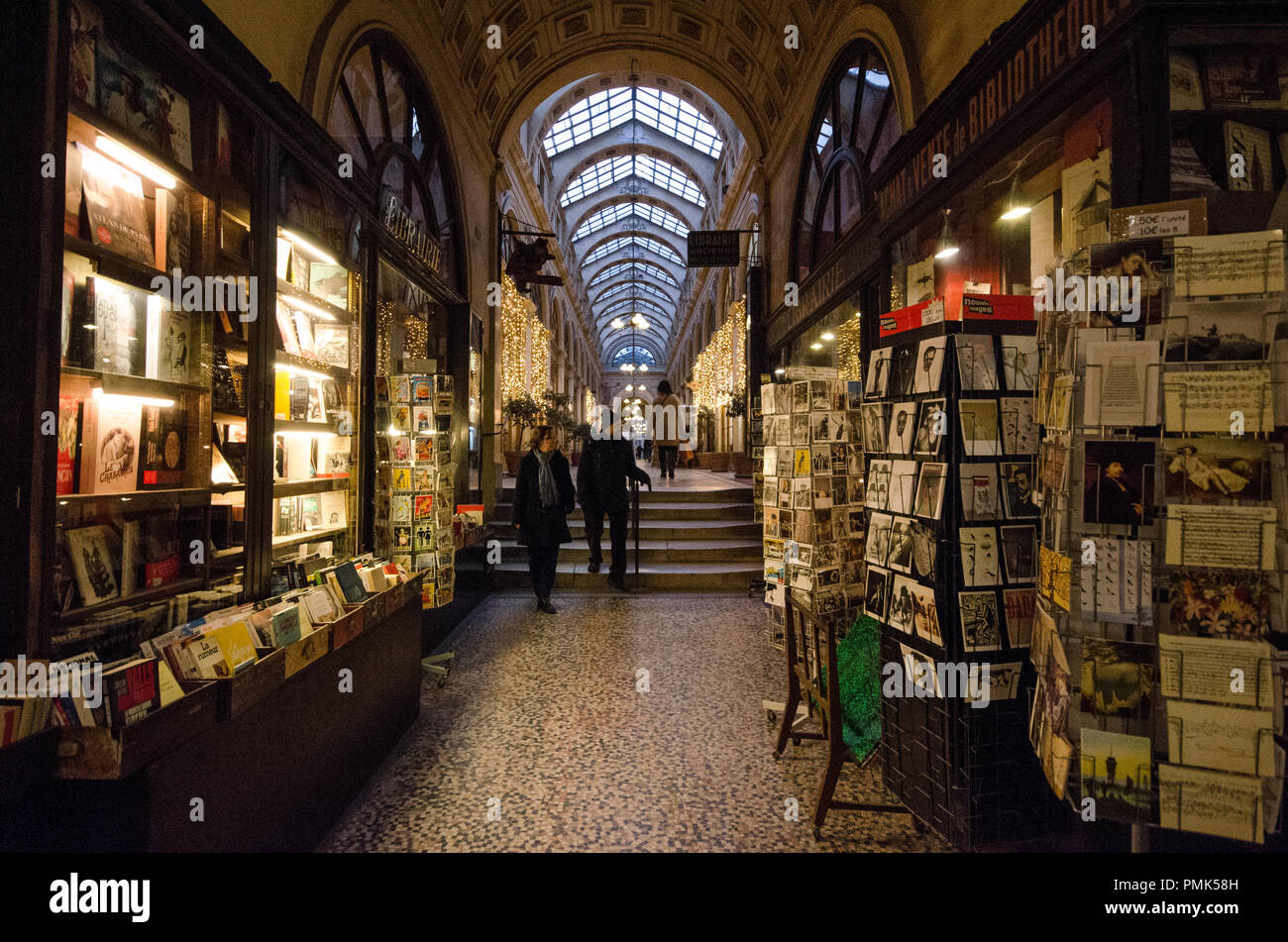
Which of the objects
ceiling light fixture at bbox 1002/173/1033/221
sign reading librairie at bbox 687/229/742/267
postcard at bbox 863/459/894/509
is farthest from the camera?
sign reading librairie at bbox 687/229/742/267

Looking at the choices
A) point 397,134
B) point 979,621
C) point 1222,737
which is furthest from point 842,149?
point 1222,737

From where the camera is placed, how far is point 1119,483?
161 centimetres

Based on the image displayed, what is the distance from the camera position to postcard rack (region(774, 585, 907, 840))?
2.32m

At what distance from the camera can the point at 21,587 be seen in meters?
1.71

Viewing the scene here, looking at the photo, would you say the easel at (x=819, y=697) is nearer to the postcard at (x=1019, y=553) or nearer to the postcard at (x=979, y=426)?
the postcard at (x=1019, y=553)

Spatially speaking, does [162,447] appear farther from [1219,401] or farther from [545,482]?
[1219,401]

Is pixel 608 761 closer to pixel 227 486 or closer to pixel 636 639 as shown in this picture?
pixel 636 639

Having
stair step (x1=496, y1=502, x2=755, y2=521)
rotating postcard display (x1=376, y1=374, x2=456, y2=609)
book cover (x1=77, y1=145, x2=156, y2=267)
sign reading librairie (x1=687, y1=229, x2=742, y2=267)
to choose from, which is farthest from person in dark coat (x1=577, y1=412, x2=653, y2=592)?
book cover (x1=77, y1=145, x2=156, y2=267)

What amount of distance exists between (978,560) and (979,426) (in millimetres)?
500

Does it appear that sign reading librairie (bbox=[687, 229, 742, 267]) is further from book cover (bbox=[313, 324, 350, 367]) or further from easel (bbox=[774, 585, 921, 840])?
easel (bbox=[774, 585, 921, 840])

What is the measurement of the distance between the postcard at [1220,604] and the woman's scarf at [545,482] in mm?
4431

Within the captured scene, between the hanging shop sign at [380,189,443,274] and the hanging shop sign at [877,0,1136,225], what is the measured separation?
12.5 feet
